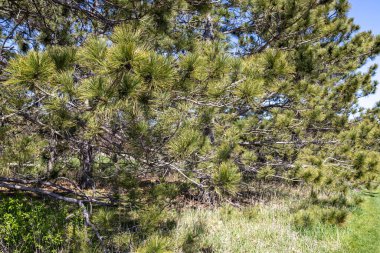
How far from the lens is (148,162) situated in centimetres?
347

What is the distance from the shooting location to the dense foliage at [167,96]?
→ 7.74ft

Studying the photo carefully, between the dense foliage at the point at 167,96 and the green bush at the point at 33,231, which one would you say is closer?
the dense foliage at the point at 167,96

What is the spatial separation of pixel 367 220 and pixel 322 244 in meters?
2.36

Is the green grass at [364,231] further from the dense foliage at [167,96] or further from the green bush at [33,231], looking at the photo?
the green bush at [33,231]

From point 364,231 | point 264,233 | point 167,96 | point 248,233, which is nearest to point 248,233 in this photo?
point 248,233

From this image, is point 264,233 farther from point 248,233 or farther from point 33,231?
point 33,231

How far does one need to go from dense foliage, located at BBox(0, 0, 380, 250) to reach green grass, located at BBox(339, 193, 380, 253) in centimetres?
46

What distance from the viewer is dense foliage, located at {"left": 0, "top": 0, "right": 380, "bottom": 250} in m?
2.36

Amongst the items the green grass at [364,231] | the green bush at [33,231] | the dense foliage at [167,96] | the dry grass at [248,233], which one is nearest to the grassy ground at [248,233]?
the dry grass at [248,233]

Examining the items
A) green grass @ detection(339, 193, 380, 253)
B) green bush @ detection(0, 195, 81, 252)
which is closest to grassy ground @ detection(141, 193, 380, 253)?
green grass @ detection(339, 193, 380, 253)

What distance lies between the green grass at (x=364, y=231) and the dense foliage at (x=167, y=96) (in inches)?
18.0

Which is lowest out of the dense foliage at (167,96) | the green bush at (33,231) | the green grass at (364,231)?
the green grass at (364,231)

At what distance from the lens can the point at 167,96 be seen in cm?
273

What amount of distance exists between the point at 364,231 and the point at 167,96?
15.5 feet
